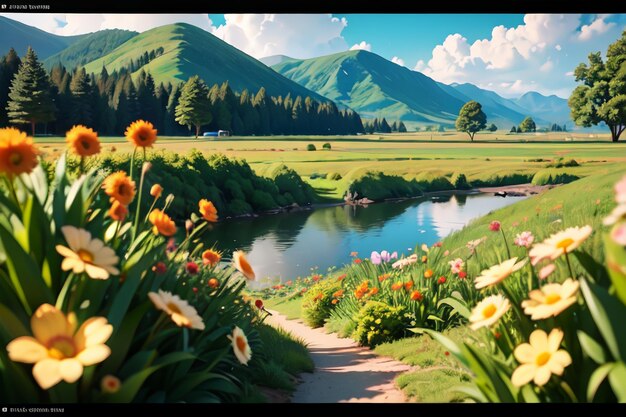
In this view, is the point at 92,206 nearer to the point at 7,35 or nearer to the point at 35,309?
the point at 35,309

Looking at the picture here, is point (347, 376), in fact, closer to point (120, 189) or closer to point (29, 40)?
point (120, 189)

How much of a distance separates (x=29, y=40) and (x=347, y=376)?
4.24 metres

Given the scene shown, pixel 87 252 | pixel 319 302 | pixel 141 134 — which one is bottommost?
pixel 319 302

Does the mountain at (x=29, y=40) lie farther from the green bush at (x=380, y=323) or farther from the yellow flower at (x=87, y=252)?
the green bush at (x=380, y=323)

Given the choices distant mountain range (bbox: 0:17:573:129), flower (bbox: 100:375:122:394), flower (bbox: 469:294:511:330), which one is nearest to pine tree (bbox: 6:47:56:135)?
distant mountain range (bbox: 0:17:573:129)

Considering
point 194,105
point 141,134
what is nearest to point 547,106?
point 194,105

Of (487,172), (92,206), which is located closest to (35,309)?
(92,206)

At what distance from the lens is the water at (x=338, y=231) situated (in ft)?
19.6

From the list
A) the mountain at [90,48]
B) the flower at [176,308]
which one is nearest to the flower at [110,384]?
A: the flower at [176,308]

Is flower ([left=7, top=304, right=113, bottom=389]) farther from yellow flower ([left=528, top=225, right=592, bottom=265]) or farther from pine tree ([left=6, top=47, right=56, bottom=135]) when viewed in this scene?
pine tree ([left=6, top=47, right=56, bottom=135])

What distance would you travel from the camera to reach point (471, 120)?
21.0ft

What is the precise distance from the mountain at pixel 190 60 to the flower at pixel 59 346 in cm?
289

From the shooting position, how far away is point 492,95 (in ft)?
19.1
